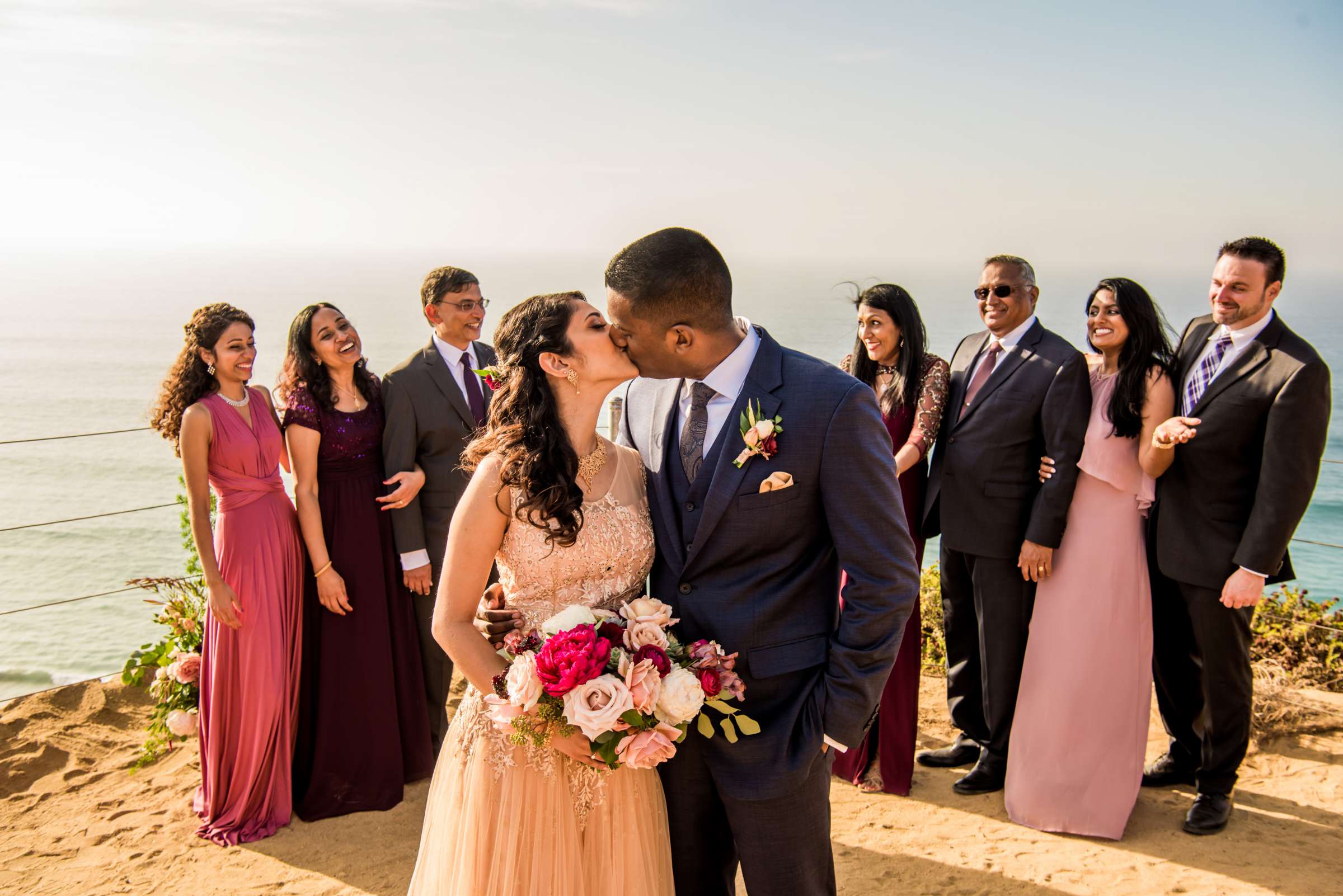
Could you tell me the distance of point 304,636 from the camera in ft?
15.3

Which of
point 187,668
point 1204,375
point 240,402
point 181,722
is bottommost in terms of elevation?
point 181,722

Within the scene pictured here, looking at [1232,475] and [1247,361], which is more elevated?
[1247,361]

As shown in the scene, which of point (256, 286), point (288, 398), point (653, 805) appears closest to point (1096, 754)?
point (653, 805)

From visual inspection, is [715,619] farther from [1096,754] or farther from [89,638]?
[89,638]

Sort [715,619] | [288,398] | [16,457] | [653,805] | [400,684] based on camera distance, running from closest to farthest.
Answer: [715,619] < [653,805] < [288,398] < [400,684] < [16,457]

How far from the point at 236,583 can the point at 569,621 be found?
2697mm

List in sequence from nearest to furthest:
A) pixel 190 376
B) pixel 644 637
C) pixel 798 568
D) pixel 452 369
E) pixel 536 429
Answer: pixel 644 637 < pixel 798 568 < pixel 536 429 < pixel 190 376 < pixel 452 369

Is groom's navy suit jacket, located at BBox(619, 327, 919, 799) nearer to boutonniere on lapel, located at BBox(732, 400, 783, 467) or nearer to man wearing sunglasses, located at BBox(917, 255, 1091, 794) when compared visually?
boutonniere on lapel, located at BBox(732, 400, 783, 467)

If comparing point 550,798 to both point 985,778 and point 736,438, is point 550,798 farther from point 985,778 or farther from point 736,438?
point 985,778

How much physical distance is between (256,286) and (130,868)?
323ft

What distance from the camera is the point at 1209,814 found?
13.9 ft

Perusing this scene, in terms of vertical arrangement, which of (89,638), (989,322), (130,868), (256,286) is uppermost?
(256,286)

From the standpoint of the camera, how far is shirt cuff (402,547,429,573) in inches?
184

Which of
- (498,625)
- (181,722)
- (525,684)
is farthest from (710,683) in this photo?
(181,722)
